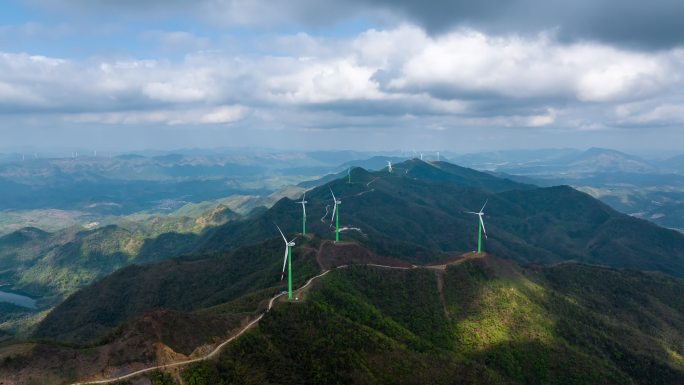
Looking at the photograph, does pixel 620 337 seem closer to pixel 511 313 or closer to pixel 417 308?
pixel 511 313

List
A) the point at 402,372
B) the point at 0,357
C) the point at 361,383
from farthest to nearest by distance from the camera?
the point at 402,372 → the point at 361,383 → the point at 0,357

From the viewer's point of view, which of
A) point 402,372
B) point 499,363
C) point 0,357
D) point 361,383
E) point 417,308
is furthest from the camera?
point 417,308

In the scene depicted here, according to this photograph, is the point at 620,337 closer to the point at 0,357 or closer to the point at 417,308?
the point at 417,308

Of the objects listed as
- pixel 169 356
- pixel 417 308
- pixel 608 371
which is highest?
pixel 169 356

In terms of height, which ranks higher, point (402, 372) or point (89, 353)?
point (89, 353)

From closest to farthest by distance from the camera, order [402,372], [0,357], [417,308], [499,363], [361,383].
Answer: [0,357] < [361,383] < [402,372] < [499,363] < [417,308]

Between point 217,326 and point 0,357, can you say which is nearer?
point 0,357

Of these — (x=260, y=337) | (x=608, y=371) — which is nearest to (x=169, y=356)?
(x=260, y=337)

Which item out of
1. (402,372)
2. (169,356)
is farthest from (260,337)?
(402,372)

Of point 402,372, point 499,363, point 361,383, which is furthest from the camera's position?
point 499,363
